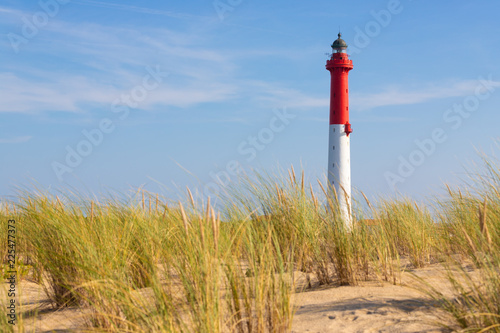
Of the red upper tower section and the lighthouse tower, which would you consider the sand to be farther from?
the red upper tower section

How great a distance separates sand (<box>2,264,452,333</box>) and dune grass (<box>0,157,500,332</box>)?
139 millimetres

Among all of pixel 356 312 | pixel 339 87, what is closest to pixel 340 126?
pixel 339 87

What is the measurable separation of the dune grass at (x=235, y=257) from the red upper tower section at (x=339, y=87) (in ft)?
42.6

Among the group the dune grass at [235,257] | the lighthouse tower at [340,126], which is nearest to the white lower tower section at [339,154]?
the lighthouse tower at [340,126]

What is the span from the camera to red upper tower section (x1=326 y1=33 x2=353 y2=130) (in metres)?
19.0

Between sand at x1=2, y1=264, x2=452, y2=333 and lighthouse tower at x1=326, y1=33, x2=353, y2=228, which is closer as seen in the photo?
sand at x1=2, y1=264, x2=452, y2=333

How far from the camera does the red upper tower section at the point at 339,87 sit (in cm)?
1897

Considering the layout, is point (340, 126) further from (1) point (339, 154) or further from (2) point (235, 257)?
(2) point (235, 257)

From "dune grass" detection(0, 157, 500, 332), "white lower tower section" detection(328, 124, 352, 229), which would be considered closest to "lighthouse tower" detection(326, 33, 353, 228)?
"white lower tower section" detection(328, 124, 352, 229)

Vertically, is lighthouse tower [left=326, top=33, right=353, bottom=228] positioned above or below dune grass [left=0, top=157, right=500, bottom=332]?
above

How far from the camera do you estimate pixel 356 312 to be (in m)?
3.32

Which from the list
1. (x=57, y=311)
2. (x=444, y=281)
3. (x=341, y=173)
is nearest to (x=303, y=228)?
(x=444, y=281)

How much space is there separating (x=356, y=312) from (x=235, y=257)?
3.24ft

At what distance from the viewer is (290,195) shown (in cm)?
480
